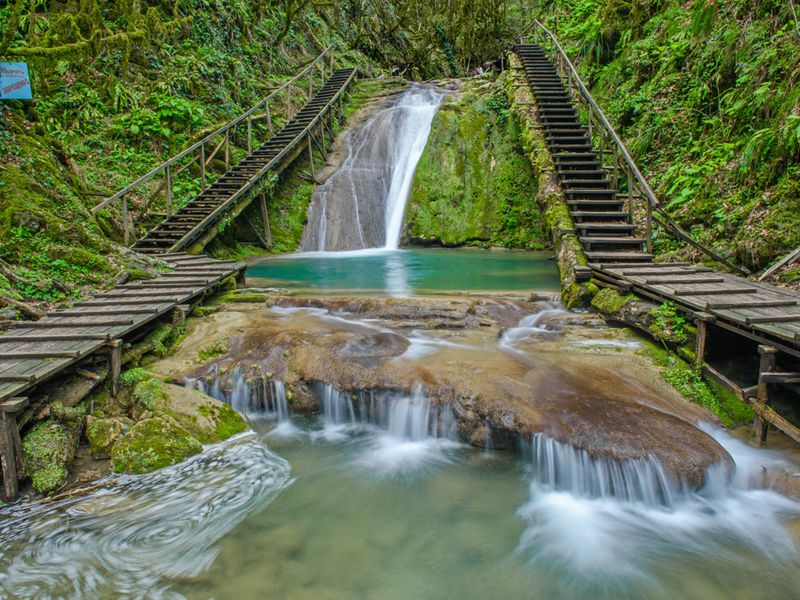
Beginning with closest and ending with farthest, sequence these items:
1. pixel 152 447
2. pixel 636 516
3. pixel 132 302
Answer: pixel 636 516 → pixel 152 447 → pixel 132 302

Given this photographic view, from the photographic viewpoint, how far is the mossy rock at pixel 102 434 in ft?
13.1

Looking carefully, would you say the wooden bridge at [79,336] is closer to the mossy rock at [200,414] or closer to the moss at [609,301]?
the mossy rock at [200,414]

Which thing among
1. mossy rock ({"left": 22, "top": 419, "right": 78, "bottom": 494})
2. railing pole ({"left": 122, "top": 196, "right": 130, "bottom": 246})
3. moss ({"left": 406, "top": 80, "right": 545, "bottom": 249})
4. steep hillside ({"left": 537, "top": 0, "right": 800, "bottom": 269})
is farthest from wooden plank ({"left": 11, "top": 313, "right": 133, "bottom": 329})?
moss ({"left": 406, "top": 80, "right": 545, "bottom": 249})

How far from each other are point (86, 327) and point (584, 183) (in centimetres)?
874

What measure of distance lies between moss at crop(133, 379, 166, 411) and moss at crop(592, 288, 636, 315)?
5.33 meters

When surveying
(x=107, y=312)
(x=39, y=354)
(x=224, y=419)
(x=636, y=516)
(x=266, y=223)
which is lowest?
(x=636, y=516)

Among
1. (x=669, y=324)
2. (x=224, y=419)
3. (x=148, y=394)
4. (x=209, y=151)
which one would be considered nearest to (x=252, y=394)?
(x=224, y=419)

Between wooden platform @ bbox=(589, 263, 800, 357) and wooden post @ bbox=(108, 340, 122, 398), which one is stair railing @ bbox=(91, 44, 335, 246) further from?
wooden platform @ bbox=(589, 263, 800, 357)

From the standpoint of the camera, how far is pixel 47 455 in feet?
12.0

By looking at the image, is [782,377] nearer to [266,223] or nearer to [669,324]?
[669,324]

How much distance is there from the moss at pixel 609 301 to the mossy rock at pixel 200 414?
4674 millimetres

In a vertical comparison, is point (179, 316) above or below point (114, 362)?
above

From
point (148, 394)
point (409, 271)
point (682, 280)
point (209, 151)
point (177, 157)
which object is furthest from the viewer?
point (209, 151)

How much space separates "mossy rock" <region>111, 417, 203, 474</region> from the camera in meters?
3.88
